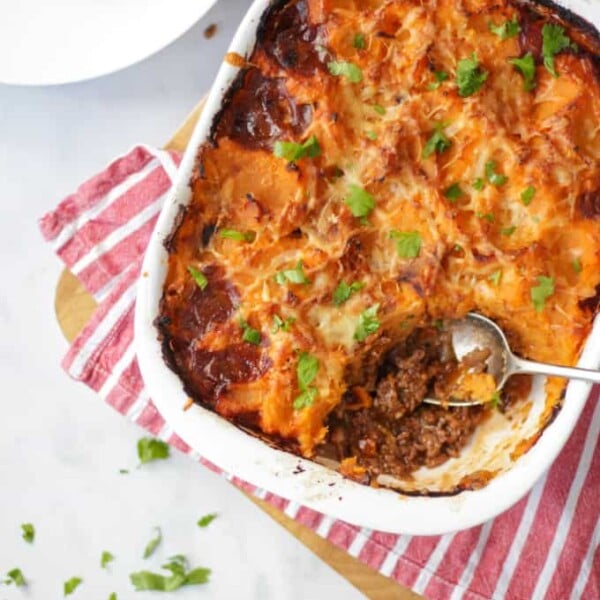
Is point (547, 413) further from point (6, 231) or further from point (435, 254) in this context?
point (6, 231)

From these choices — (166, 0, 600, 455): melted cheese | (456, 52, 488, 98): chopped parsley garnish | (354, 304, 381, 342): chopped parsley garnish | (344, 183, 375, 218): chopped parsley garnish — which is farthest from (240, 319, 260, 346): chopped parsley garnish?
(456, 52, 488, 98): chopped parsley garnish

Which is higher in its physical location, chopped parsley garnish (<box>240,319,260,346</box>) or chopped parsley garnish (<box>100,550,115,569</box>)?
chopped parsley garnish (<box>240,319,260,346</box>)

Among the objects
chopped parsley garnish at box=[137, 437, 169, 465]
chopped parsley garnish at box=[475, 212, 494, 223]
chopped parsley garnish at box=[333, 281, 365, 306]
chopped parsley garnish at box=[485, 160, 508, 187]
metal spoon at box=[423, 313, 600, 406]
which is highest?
chopped parsley garnish at box=[485, 160, 508, 187]

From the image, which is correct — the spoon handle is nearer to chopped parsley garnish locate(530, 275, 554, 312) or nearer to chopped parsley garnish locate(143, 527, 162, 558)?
chopped parsley garnish locate(530, 275, 554, 312)

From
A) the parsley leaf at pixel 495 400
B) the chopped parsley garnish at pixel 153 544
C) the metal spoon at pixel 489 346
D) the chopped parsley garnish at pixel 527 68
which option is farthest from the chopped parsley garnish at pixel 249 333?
the chopped parsley garnish at pixel 153 544

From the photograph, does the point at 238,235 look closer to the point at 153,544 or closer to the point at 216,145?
the point at 216,145

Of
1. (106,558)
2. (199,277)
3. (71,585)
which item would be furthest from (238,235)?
(71,585)
